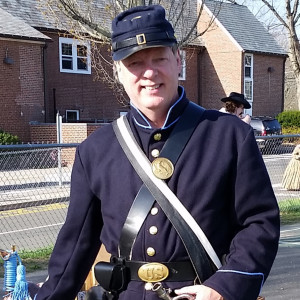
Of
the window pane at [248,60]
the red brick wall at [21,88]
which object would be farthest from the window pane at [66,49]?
the window pane at [248,60]

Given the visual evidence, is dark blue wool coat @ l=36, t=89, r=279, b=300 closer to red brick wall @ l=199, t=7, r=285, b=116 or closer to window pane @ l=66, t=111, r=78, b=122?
window pane @ l=66, t=111, r=78, b=122

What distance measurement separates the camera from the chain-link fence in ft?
23.2

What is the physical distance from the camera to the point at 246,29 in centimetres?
3281

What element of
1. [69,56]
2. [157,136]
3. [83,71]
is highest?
[69,56]

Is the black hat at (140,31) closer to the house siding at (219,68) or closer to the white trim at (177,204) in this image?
the white trim at (177,204)

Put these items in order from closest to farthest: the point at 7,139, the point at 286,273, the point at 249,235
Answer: the point at 249,235 → the point at 286,273 → the point at 7,139

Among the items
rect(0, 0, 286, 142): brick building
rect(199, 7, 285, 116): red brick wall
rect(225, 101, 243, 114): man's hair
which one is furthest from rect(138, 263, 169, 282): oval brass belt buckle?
rect(199, 7, 285, 116): red brick wall

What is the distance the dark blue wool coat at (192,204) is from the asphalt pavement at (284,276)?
3.41 meters

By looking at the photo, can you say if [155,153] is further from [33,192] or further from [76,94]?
[76,94]

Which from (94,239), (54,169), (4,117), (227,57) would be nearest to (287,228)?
(54,169)

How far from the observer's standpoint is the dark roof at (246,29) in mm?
31328

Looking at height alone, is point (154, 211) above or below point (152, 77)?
below

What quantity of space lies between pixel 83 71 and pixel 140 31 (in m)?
24.0

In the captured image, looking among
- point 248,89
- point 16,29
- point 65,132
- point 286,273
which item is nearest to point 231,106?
point 286,273
